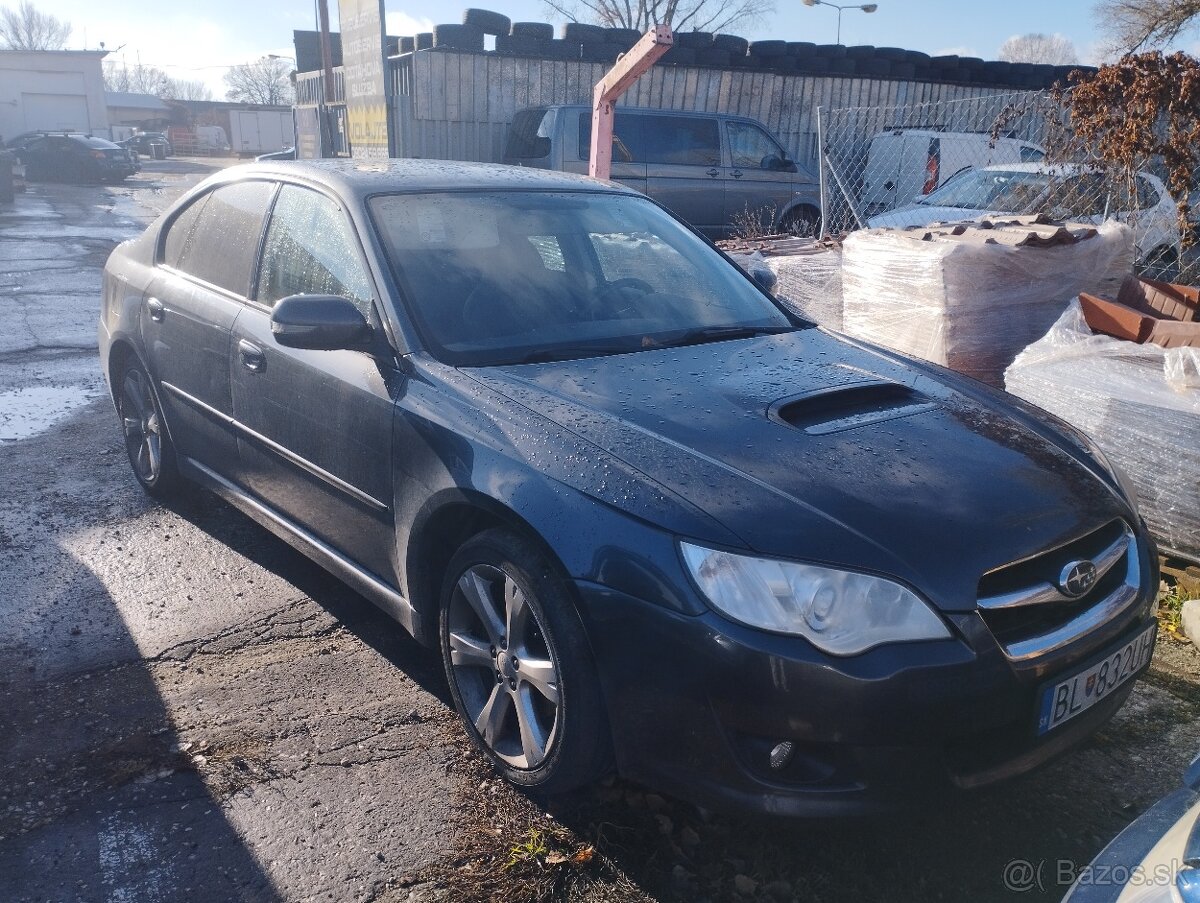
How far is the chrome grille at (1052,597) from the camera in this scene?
2.17 m

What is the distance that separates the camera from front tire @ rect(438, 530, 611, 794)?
2.36 metres

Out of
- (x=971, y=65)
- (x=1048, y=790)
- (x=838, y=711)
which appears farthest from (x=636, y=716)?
(x=971, y=65)

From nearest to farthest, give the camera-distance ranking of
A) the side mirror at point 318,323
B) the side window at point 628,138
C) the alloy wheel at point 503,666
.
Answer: the alloy wheel at point 503,666
the side mirror at point 318,323
the side window at point 628,138

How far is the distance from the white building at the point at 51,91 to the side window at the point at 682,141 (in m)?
42.3

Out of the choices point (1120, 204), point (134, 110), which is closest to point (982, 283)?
point (1120, 204)

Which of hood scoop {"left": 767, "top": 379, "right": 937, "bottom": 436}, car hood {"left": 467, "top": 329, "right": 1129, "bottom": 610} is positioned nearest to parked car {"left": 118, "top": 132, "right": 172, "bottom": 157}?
car hood {"left": 467, "top": 329, "right": 1129, "bottom": 610}

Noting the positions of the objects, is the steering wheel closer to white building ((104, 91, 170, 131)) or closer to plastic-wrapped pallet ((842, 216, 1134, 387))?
plastic-wrapped pallet ((842, 216, 1134, 387))

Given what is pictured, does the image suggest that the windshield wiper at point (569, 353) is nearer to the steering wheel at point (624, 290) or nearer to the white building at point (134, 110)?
the steering wheel at point (624, 290)

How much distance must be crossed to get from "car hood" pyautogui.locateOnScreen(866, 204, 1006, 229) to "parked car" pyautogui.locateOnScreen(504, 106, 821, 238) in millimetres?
2108

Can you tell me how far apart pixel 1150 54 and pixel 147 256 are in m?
5.20

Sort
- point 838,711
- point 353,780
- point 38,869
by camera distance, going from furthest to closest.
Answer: point 353,780, point 38,869, point 838,711

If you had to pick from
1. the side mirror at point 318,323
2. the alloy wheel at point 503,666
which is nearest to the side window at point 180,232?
the side mirror at point 318,323

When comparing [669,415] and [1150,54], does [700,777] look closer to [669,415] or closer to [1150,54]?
[669,415]

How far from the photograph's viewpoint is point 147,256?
450cm
